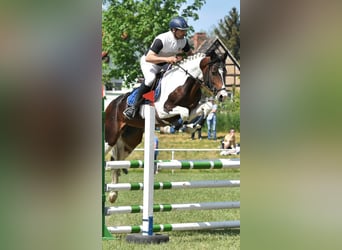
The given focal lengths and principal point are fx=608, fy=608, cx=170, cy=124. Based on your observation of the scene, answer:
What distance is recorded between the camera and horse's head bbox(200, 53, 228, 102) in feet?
13.3

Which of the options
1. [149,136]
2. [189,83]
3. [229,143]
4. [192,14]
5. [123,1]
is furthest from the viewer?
[123,1]

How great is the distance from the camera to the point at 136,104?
13.9ft

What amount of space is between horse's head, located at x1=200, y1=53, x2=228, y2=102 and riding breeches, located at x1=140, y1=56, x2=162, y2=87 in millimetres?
313

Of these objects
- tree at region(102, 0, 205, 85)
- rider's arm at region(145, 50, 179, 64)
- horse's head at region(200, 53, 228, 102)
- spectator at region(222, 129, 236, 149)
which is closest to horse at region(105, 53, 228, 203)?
horse's head at region(200, 53, 228, 102)

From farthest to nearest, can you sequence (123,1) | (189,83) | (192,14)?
(123,1), (192,14), (189,83)

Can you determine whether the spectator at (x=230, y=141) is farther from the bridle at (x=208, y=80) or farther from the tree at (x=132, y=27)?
the bridle at (x=208, y=80)

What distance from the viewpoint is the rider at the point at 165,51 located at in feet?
12.7

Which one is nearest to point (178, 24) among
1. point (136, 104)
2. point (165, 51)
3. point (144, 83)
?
point (165, 51)

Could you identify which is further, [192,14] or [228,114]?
[192,14]

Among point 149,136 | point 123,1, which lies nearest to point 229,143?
point 123,1
